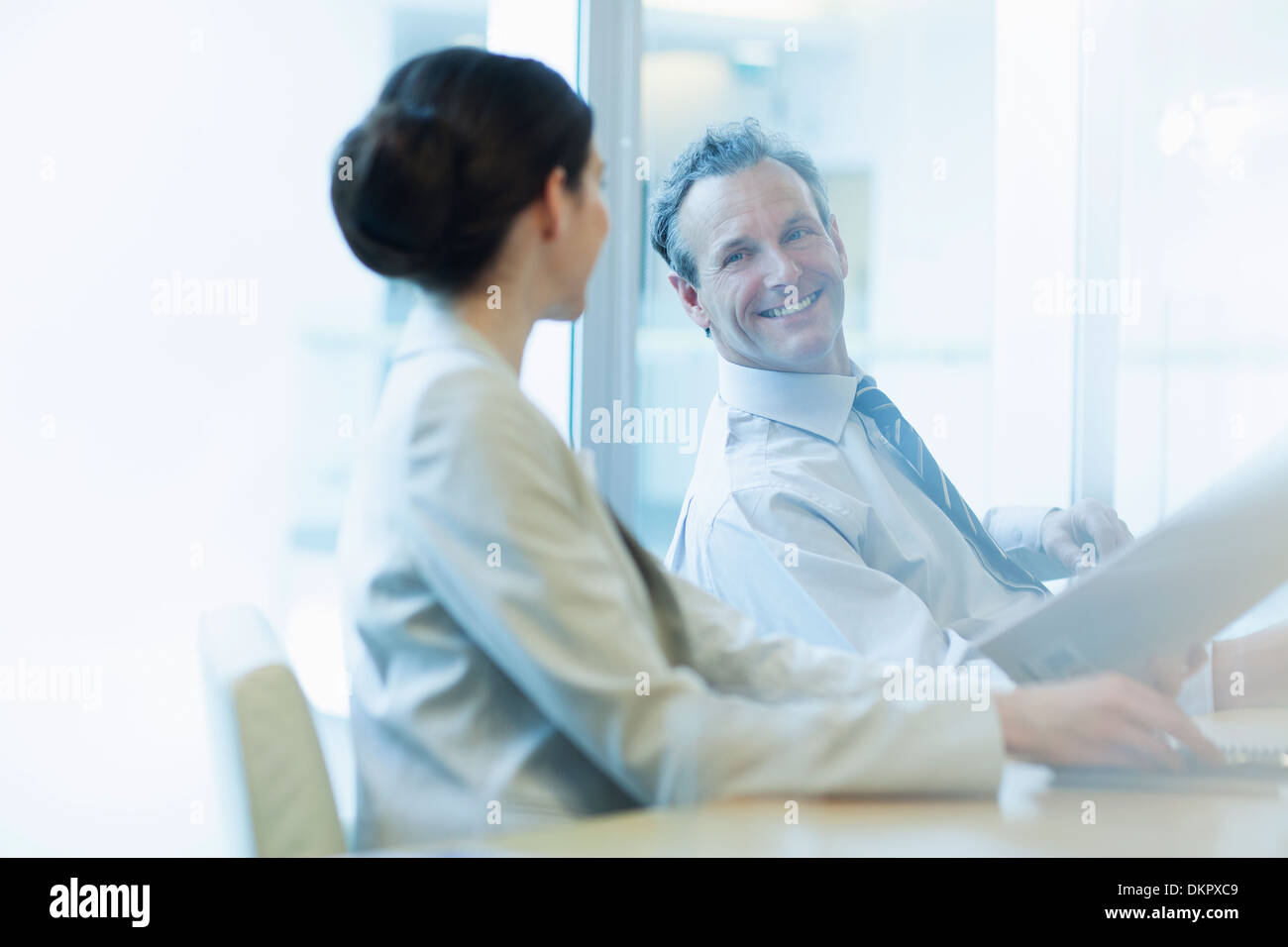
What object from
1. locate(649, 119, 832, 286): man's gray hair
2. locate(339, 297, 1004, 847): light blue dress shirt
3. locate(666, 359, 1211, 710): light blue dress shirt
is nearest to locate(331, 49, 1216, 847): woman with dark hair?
locate(339, 297, 1004, 847): light blue dress shirt

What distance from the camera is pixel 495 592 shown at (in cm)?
79

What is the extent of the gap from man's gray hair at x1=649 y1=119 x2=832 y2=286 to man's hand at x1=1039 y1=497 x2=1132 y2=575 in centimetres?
66

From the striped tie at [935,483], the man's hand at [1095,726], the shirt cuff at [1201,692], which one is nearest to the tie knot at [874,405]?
the striped tie at [935,483]

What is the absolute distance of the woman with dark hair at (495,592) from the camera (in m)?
0.80

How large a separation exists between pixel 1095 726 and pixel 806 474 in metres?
0.79

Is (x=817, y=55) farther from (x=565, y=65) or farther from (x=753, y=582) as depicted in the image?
(x=753, y=582)

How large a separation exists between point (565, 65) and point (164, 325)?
92 cm

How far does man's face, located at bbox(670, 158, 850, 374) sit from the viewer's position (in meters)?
1.77

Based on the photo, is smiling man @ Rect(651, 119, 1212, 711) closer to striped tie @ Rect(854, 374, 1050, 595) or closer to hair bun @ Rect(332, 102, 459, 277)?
striped tie @ Rect(854, 374, 1050, 595)

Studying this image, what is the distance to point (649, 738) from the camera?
2.61 ft

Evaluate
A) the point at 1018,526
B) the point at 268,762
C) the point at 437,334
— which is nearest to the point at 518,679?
the point at 268,762

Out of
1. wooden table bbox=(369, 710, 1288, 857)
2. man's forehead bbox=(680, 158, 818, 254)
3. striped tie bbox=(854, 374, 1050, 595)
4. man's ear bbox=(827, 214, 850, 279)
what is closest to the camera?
wooden table bbox=(369, 710, 1288, 857)

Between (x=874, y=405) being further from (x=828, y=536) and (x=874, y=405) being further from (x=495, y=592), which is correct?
(x=495, y=592)

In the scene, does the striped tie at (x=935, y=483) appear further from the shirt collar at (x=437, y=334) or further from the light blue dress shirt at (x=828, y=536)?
the shirt collar at (x=437, y=334)
